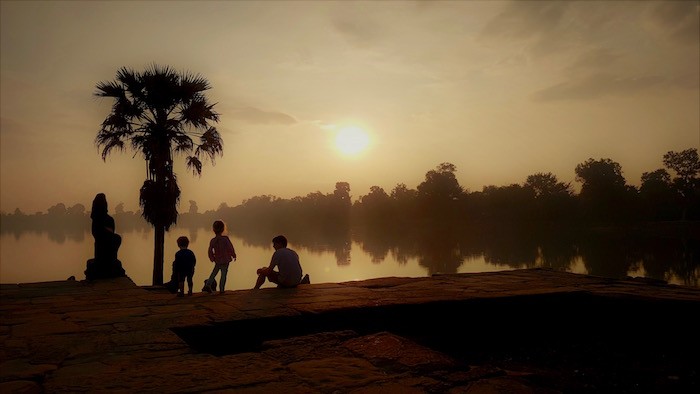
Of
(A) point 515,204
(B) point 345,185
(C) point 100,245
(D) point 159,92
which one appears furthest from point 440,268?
(B) point 345,185

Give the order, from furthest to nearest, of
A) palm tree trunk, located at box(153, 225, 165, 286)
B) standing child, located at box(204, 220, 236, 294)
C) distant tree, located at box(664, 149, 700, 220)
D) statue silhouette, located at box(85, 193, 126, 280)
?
1. distant tree, located at box(664, 149, 700, 220)
2. palm tree trunk, located at box(153, 225, 165, 286)
3. statue silhouette, located at box(85, 193, 126, 280)
4. standing child, located at box(204, 220, 236, 294)

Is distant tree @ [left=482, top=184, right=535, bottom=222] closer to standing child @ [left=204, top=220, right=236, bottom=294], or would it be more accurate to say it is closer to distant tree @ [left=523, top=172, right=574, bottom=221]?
distant tree @ [left=523, top=172, right=574, bottom=221]

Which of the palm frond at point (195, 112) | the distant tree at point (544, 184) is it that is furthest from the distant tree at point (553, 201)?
the palm frond at point (195, 112)

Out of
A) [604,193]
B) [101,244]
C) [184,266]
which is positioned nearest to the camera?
[184,266]

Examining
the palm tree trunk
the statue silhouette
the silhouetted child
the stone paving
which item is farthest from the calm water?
the stone paving

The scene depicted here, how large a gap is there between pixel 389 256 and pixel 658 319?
4424cm

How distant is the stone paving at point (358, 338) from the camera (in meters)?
3.00

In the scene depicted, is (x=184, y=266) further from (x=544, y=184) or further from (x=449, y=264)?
(x=544, y=184)

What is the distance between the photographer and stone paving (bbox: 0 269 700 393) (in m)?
3.00

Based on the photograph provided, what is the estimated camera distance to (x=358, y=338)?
13.7ft

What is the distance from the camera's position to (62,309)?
6055mm

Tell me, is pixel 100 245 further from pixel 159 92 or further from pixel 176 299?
pixel 159 92

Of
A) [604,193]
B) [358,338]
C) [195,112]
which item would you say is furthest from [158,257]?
[604,193]

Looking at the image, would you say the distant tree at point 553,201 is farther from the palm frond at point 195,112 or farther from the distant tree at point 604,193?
the palm frond at point 195,112
